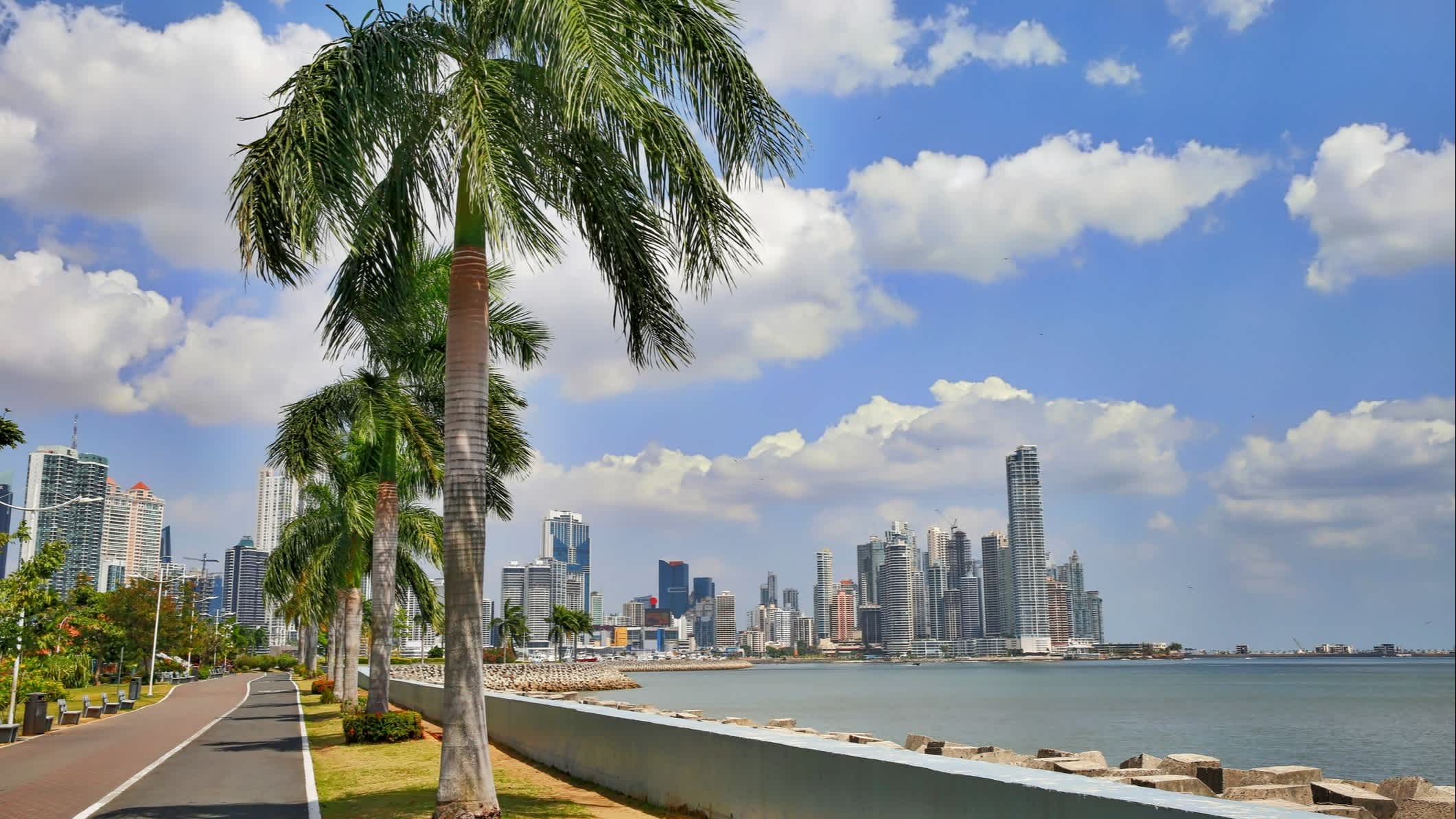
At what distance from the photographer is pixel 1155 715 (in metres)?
75.4

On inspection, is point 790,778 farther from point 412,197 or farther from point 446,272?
point 446,272

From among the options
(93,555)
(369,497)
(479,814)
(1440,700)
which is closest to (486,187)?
(479,814)

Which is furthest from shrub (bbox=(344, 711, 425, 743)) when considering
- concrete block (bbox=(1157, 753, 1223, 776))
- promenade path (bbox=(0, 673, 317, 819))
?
concrete block (bbox=(1157, 753, 1223, 776))

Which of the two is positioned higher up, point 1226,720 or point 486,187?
point 486,187

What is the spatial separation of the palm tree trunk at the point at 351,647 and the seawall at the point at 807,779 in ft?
55.9

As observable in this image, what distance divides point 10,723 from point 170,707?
16.5m

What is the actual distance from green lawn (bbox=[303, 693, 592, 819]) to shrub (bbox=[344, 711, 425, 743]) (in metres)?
0.23

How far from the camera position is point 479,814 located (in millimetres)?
10836

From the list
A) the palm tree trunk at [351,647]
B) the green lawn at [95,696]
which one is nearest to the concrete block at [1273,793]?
the palm tree trunk at [351,647]

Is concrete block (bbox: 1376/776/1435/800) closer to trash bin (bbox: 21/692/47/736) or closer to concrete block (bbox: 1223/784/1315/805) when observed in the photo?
concrete block (bbox: 1223/784/1315/805)

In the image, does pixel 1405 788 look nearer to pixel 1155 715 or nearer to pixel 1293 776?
pixel 1293 776

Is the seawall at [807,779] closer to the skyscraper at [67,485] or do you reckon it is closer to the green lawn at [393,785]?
the green lawn at [393,785]

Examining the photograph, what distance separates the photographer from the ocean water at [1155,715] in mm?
48531

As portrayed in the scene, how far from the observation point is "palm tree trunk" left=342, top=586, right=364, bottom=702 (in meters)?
32.5
